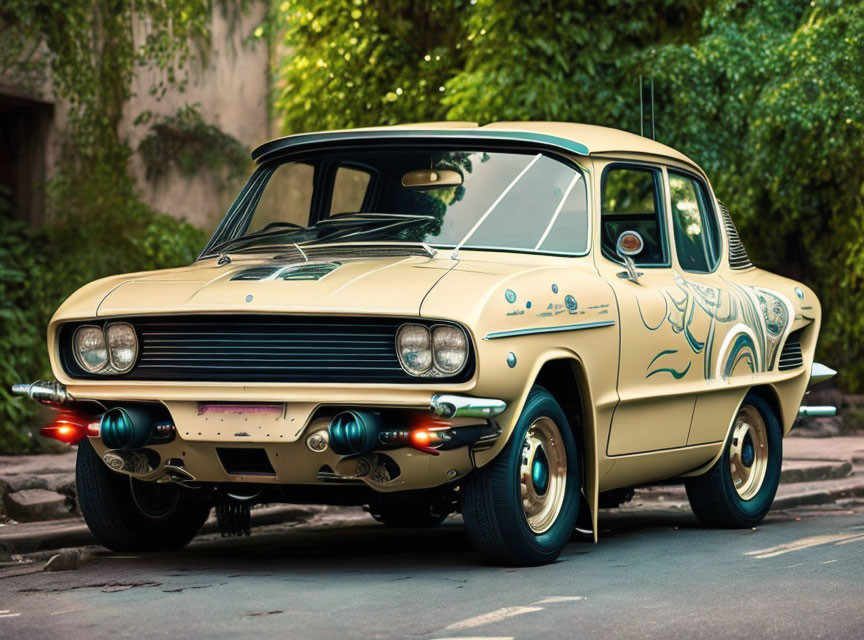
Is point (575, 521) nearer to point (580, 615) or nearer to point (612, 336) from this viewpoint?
point (612, 336)

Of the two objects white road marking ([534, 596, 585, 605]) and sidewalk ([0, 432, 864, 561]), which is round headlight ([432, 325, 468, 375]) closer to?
white road marking ([534, 596, 585, 605])

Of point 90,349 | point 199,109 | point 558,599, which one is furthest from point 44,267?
point 558,599

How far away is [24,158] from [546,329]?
9453 millimetres

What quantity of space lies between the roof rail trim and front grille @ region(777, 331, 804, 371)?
7.18ft

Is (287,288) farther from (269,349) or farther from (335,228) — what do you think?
(335,228)

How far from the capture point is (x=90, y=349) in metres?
7.46

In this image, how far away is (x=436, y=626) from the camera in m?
5.85

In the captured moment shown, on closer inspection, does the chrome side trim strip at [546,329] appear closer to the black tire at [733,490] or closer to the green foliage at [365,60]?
the black tire at [733,490]

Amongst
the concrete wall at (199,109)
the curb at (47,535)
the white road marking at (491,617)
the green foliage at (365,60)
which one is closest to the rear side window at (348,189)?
the curb at (47,535)

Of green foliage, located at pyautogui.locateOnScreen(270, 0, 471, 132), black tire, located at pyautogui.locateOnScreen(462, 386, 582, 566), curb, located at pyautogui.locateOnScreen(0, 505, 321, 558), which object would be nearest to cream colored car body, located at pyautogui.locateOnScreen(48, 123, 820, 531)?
black tire, located at pyautogui.locateOnScreen(462, 386, 582, 566)

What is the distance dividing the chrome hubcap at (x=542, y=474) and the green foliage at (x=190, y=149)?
1033cm

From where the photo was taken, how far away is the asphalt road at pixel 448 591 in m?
5.86

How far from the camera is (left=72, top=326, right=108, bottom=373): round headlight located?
24.4 ft

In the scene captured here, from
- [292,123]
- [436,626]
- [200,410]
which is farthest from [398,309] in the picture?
[292,123]
